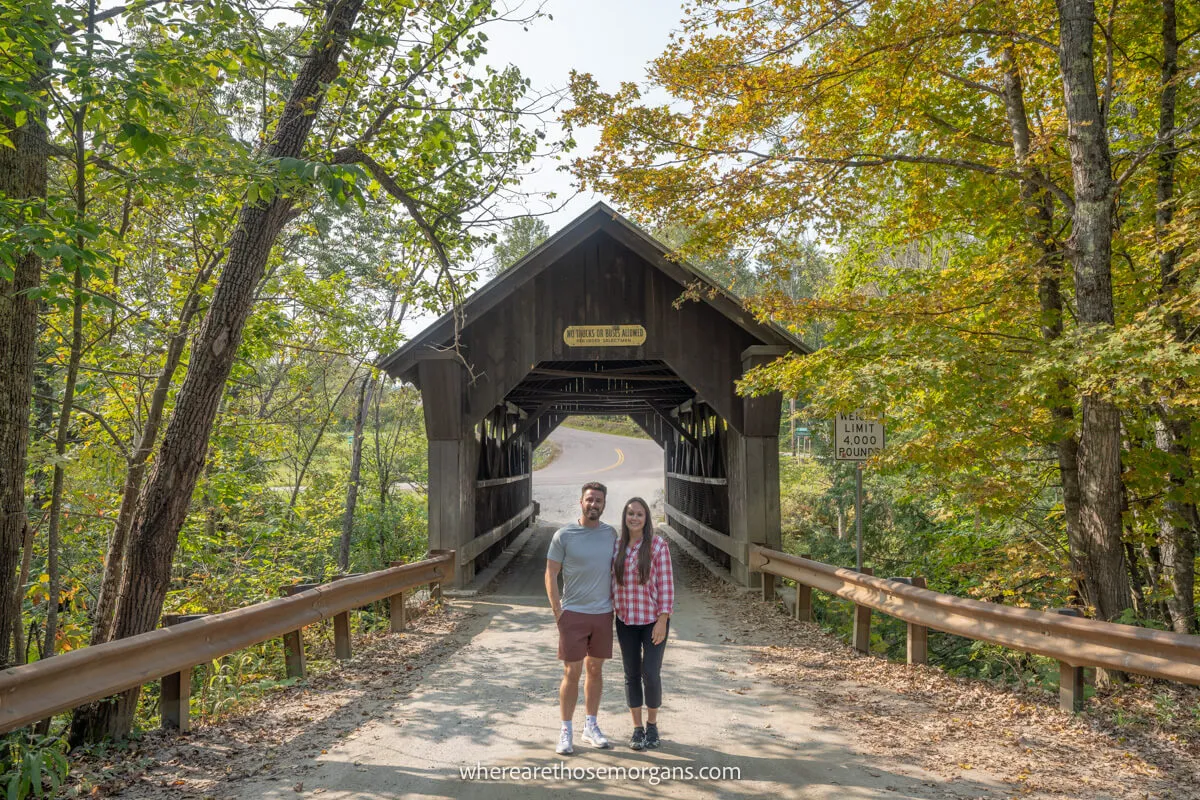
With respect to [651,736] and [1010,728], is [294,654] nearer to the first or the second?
[651,736]

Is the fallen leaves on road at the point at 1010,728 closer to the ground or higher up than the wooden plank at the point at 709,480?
closer to the ground

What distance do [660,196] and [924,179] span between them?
109 inches

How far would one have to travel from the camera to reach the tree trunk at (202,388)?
5.06 metres

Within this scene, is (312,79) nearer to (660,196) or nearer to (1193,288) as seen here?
(660,196)

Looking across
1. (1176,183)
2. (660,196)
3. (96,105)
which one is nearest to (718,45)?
(660,196)

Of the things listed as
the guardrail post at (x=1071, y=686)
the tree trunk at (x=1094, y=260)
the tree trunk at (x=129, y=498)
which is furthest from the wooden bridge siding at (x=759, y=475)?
the tree trunk at (x=129, y=498)

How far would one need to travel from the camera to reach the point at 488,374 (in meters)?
10.7

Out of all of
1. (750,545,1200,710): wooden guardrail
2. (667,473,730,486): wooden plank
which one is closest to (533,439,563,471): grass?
(667,473,730,486): wooden plank

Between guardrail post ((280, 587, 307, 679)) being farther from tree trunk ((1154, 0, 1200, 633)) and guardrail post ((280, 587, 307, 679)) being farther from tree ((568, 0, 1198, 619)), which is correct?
tree trunk ((1154, 0, 1200, 633))

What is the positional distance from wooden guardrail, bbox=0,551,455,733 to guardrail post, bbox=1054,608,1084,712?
5.24 m

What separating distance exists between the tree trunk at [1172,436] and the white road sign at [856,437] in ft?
8.02

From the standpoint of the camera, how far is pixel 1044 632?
4809 mm

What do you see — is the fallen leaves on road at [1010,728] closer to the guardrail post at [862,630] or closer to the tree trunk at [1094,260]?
the guardrail post at [862,630]

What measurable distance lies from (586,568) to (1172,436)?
221 inches
